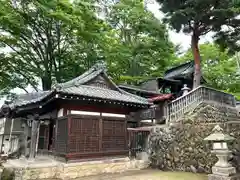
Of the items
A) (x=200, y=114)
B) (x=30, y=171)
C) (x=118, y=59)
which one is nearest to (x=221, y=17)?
(x=200, y=114)

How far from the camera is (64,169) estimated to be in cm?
780

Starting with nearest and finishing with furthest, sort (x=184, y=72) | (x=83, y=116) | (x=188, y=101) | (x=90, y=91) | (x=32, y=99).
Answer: (x=83, y=116)
(x=90, y=91)
(x=32, y=99)
(x=188, y=101)
(x=184, y=72)

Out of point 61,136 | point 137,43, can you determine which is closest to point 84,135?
point 61,136

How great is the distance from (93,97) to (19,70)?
516 inches

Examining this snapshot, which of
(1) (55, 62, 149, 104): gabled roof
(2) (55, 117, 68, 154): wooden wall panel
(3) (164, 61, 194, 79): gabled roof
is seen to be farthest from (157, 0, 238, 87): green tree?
(2) (55, 117, 68, 154): wooden wall panel

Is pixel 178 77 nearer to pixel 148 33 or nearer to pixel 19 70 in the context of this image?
pixel 148 33

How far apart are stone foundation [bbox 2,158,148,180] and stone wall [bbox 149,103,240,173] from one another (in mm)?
2370

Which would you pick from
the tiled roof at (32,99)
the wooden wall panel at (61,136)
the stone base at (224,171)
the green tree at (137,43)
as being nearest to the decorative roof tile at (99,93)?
the tiled roof at (32,99)

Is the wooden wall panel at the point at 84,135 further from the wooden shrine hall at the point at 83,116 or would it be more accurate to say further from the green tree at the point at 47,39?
the green tree at the point at 47,39

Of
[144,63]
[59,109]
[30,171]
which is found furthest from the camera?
[144,63]

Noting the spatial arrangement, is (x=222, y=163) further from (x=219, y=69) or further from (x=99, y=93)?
(x=219, y=69)

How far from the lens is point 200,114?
408 inches

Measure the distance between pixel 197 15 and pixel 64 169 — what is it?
11.7 metres

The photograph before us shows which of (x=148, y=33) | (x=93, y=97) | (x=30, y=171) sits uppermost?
(x=148, y=33)
